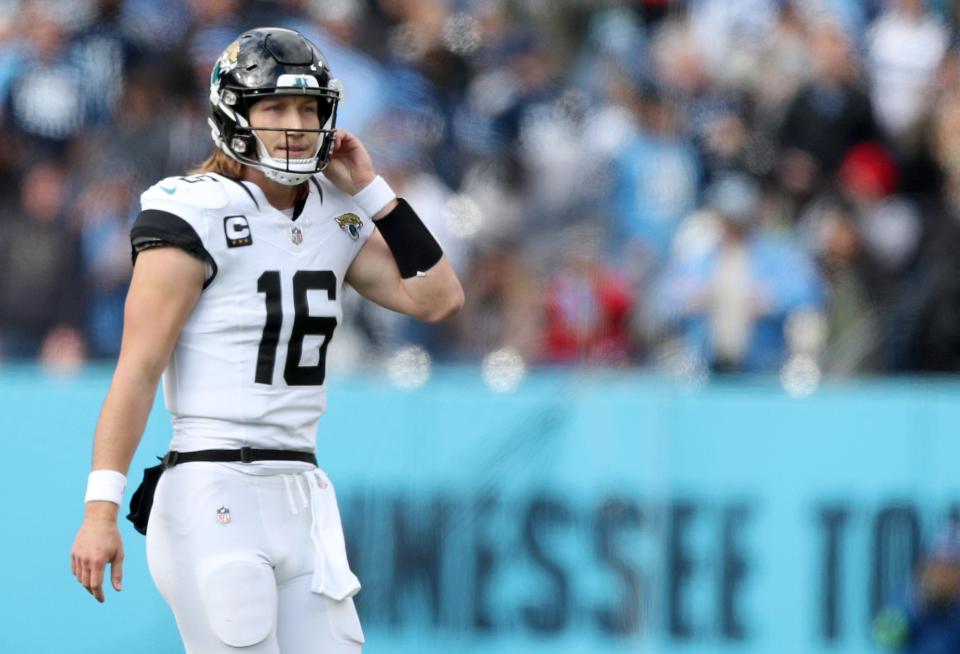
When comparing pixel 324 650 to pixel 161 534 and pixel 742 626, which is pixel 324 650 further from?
pixel 742 626

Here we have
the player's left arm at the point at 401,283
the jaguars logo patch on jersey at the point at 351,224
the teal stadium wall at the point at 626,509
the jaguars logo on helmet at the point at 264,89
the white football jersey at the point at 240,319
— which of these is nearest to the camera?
the white football jersey at the point at 240,319

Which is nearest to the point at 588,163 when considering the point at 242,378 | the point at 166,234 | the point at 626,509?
the point at 626,509

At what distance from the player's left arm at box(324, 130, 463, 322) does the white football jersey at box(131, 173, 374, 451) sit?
11.4 inches

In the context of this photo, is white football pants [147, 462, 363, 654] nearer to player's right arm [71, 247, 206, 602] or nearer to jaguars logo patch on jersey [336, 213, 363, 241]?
player's right arm [71, 247, 206, 602]

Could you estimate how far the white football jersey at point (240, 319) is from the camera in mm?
4059

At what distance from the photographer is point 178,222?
4.02 metres

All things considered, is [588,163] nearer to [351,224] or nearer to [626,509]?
[626,509]

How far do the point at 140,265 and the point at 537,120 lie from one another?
4.18 m

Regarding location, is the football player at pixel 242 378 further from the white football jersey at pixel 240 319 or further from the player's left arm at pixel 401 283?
the player's left arm at pixel 401 283

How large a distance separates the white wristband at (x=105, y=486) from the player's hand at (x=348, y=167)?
1009 mm

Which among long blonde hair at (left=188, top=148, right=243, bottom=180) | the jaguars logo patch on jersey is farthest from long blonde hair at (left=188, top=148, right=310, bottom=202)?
the jaguars logo patch on jersey

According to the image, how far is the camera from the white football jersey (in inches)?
160

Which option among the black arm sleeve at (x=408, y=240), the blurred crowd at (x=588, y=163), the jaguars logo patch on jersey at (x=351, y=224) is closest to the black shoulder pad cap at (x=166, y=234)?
the jaguars logo patch on jersey at (x=351, y=224)

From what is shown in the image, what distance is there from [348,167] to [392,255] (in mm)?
266
